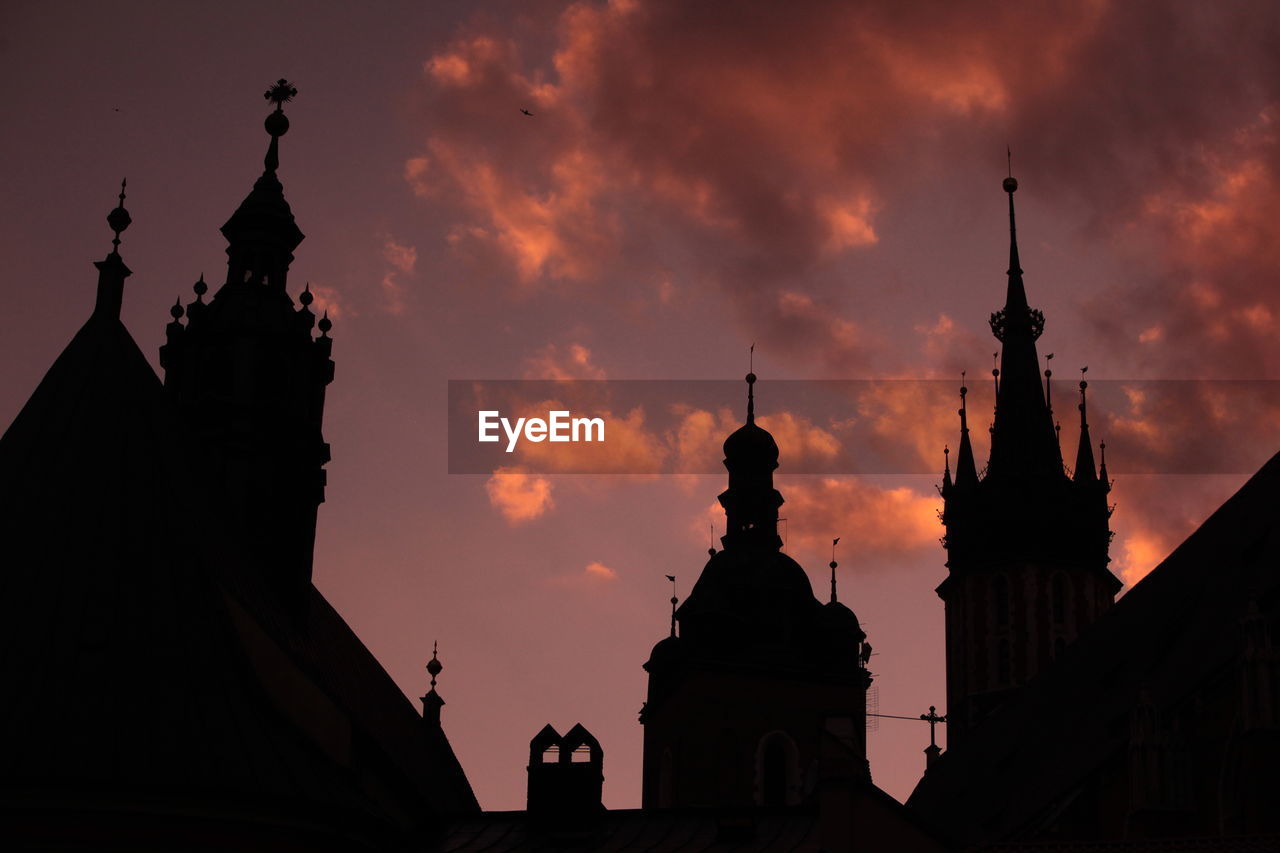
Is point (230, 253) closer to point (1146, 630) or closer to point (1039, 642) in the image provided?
point (1146, 630)

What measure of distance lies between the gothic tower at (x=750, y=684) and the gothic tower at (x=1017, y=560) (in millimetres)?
4081

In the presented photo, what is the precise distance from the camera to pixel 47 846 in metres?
28.6

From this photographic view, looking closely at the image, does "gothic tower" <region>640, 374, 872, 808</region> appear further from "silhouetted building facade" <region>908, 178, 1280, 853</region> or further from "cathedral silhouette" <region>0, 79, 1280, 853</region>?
"silhouetted building facade" <region>908, 178, 1280, 853</region>

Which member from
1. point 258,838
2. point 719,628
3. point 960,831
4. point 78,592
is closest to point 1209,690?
point 960,831

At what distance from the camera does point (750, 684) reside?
203ft

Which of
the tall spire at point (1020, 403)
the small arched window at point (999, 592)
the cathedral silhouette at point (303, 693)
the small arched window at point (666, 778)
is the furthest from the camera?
the tall spire at point (1020, 403)

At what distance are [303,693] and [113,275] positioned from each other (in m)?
8.90

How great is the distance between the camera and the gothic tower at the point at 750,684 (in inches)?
2404

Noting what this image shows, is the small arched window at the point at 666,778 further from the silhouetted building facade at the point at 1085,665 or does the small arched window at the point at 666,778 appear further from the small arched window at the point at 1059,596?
the small arched window at the point at 1059,596

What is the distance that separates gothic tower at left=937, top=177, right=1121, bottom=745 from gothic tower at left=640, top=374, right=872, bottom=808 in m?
4.08

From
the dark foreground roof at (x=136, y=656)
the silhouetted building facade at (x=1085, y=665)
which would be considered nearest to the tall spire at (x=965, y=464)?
the silhouetted building facade at (x=1085, y=665)

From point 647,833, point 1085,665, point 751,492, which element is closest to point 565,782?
point 647,833

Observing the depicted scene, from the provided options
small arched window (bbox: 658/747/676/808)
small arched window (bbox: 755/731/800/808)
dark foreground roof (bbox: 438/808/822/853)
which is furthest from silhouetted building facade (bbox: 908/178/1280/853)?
small arched window (bbox: 658/747/676/808)

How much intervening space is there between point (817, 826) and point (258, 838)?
429 inches
